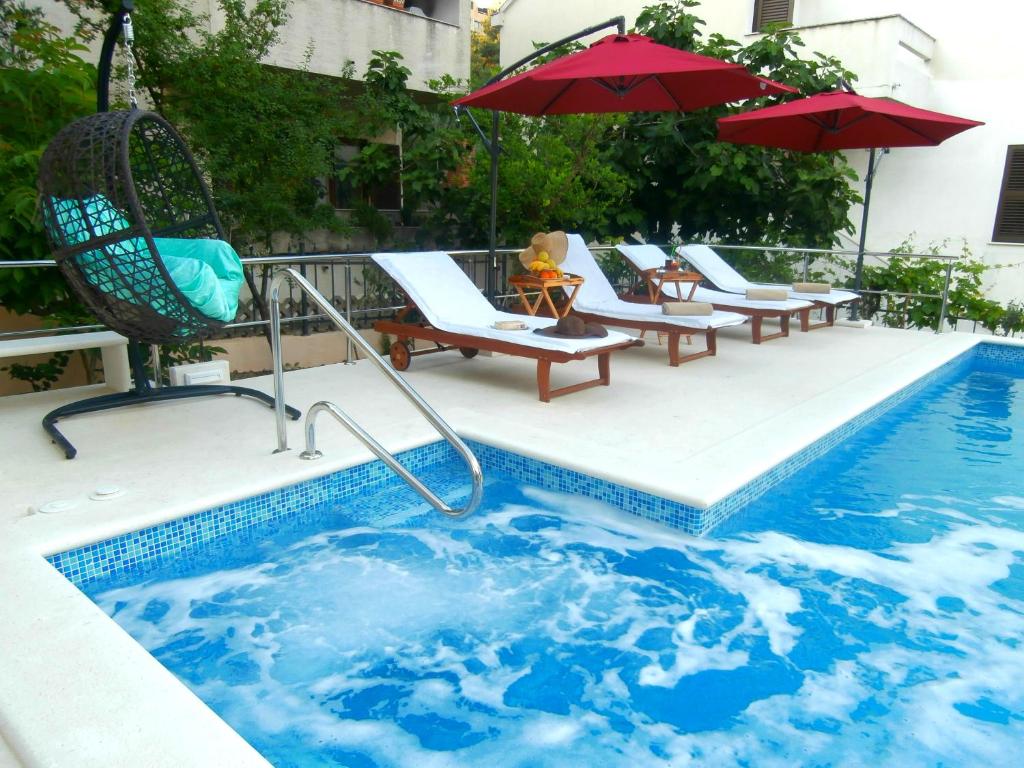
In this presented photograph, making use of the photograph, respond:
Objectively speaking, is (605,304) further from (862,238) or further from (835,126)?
(862,238)

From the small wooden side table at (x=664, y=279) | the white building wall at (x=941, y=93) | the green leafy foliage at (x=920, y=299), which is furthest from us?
the white building wall at (x=941, y=93)

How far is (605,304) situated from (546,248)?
86 cm

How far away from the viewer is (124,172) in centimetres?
349

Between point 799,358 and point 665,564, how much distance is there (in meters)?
4.02

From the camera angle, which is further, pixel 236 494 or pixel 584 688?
pixel 236 494

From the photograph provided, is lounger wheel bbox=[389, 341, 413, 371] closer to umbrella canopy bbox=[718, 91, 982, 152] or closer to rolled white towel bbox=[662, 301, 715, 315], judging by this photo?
rolled white towel bbox=[662, 301, 715, 315]

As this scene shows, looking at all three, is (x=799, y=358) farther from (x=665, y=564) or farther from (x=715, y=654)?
(x=715, y=654)

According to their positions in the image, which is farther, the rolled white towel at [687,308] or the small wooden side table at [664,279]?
the small wooden side table at [664,279]

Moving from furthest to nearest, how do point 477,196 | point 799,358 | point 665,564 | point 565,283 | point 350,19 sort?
point 350,19, point 477,196, point 799,358, point 565,283, point 665,564

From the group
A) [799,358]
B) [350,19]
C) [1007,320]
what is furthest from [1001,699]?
[350,19]

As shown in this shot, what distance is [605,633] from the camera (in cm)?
287

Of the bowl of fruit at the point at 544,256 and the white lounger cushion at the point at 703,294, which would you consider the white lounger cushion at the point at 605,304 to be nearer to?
the bowl of fruit at the point at 544,256

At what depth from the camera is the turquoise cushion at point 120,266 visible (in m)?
3.66

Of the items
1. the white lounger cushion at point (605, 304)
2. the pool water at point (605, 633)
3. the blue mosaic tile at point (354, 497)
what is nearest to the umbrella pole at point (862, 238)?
the white lounger cushion at point (605, 304)
